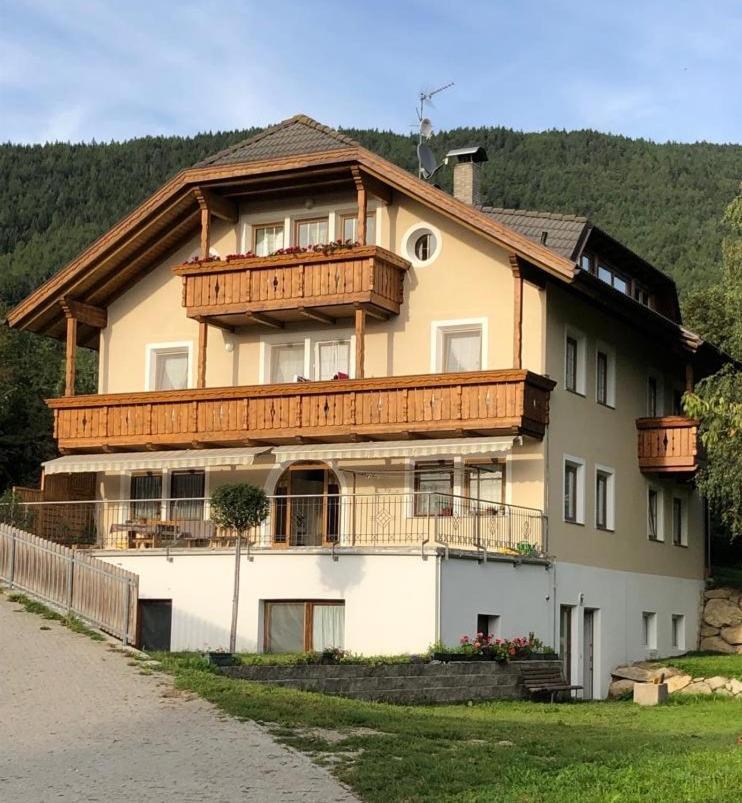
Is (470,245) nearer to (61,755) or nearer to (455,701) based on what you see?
(455,701)

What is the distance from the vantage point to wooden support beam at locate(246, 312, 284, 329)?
33344 millimetres

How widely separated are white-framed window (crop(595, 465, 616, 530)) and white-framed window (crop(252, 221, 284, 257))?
8.91 m

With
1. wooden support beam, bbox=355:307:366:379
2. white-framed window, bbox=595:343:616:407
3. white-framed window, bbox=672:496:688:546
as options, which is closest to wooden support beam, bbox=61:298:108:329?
wooden support beam, bbox=355:307:366:379

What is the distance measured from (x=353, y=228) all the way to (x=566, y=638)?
32.9ft

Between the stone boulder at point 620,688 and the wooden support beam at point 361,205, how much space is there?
11056 mm

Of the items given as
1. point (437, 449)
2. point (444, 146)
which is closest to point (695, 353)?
point (437, 449)

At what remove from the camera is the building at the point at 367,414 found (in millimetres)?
29734

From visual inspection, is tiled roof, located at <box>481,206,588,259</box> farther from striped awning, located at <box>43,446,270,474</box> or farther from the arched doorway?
striped awning, located at <box>43,446,270,474</box>

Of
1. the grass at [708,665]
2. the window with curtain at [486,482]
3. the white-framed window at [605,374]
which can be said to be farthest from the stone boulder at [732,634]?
the window with curtain at [486,482]

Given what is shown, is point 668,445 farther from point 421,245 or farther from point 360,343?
point 360,343

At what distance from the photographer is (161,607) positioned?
101ft

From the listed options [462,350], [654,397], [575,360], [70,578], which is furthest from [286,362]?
[70,578]

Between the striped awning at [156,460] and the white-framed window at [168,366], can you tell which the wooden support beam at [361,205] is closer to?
the striped awning at [156,460]

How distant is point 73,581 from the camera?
26.2m
